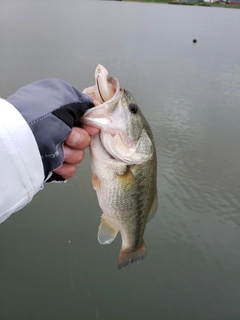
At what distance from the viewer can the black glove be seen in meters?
1.32

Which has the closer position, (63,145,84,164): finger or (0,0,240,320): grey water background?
(63,145,84,164): finger

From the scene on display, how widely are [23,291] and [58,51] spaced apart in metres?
10.8

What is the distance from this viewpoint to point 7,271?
3.35m

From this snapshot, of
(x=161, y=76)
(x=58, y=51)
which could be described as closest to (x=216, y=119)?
(x=161, y=76)

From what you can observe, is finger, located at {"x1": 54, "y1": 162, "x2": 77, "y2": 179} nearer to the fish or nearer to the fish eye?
the fish

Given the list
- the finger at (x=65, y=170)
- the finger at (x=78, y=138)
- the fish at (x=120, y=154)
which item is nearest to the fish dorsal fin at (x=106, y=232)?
the fish at (x=120, y=154)

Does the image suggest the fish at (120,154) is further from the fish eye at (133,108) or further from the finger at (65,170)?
the finger at (65,170)

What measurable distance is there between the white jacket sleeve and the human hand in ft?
0.80

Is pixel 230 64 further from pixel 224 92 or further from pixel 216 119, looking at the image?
pixel 216 119

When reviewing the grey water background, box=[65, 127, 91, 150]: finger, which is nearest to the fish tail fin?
box=[65, 127, 91, 150]: finger

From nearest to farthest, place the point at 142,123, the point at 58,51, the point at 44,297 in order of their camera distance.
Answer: the point at 142,123 → the point at 44,297 → the point at 58,51

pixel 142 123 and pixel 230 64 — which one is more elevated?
pixel 142 123

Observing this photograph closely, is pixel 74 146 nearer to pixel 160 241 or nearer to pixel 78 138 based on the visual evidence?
pixel 78 138

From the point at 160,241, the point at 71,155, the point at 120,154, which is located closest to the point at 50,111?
the point at 71,155
